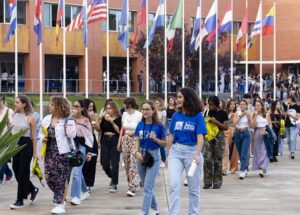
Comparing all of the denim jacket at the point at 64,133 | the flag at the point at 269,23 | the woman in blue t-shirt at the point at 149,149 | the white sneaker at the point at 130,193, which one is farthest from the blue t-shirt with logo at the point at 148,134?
the flag at the point at 269,23

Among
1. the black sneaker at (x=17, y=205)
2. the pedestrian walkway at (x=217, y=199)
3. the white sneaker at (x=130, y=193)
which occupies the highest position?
the black sneaker at (x=17, y=205)

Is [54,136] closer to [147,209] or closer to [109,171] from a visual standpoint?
[147,209]

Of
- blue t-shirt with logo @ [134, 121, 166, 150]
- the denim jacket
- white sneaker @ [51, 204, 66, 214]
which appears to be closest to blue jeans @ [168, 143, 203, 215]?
blue t-shirt with logo @ [134, 121, 166, 150]

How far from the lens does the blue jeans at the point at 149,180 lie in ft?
31.9

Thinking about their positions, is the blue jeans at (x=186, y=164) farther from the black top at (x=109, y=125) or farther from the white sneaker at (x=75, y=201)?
the black top at (x=109, y=125)

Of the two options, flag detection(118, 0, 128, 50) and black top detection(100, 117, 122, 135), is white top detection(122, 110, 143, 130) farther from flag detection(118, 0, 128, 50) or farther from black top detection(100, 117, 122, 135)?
flag detection(118, 0, 128, 50)

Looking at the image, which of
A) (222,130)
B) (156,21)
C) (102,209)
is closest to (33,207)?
(102,209)

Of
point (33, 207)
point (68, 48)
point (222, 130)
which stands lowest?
point (33, 207)

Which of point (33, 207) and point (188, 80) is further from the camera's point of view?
point (188, 80)

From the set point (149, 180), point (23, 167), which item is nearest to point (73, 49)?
point (23, 167)

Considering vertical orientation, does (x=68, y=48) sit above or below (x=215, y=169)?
above

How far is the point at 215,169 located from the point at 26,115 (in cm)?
393

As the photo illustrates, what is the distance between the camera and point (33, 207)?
11016 millimetres

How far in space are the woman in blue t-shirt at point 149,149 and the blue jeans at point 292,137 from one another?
9.96 meters
